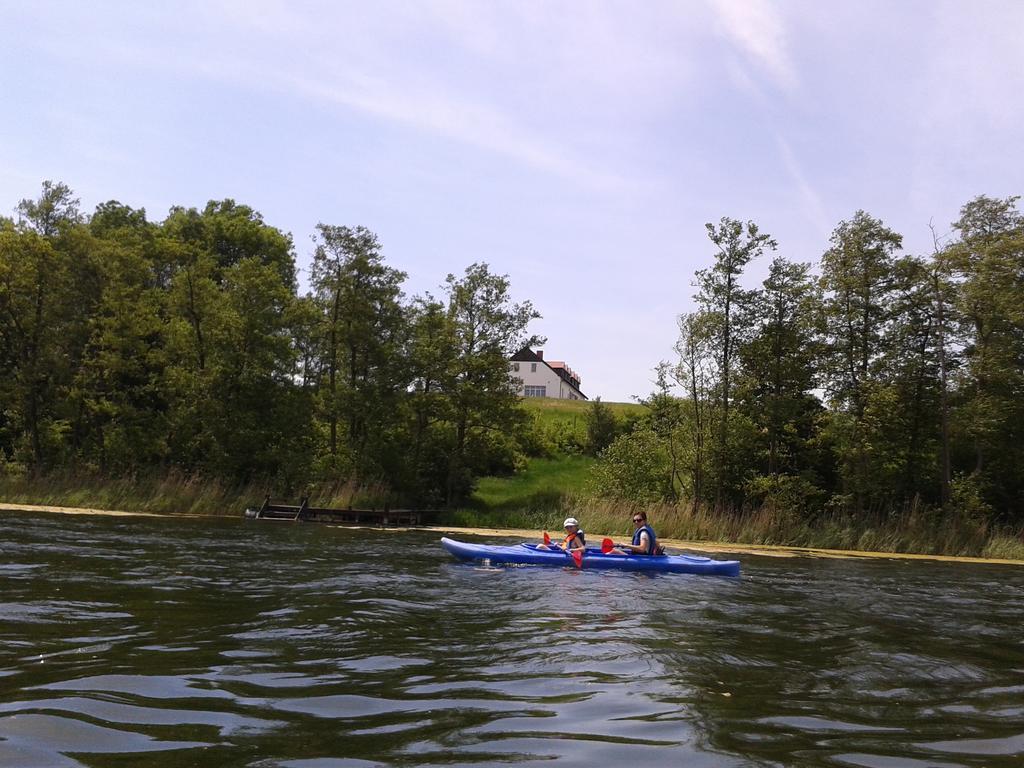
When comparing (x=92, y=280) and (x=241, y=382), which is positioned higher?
(x=92, y=280)

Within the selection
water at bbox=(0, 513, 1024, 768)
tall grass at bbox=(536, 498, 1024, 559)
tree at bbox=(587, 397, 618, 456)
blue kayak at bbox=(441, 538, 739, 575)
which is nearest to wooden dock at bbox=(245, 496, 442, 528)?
tall grass at bbox=(536, 498, 1024, 559)

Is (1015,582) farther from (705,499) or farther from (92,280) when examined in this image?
(92,280)

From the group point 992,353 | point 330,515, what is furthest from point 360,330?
point 992,353

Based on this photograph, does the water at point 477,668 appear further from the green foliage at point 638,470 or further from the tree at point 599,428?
the tree at point 599,428

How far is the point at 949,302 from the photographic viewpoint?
25328 mm

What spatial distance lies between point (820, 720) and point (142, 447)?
26.9 m

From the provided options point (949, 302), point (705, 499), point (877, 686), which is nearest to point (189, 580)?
point (877, 686)

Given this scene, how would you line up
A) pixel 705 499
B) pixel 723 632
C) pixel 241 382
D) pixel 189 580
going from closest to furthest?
pixel 723 632 → pixel 189 580 → pixel 705 499 → pixel 241 382

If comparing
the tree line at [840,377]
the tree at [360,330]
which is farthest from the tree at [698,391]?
the tree at [360,330]

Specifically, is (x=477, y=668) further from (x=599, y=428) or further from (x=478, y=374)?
(x=599, y=428)

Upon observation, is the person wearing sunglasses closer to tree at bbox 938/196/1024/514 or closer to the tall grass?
the tall grass

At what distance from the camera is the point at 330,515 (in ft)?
81.0

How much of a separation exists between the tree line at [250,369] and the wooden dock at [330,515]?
2.47 m

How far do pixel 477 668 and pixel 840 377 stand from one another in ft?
72.1
